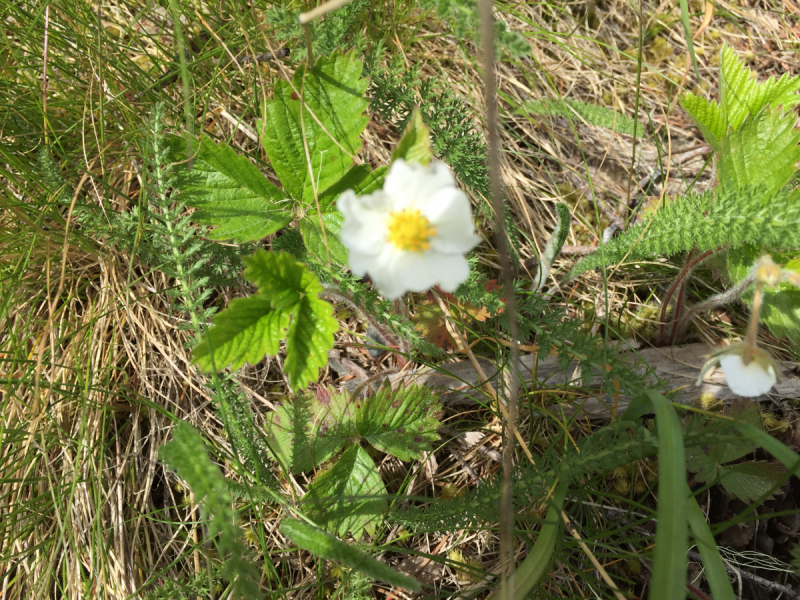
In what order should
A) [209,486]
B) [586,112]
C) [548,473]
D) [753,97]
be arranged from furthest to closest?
[586,112], [753,97], [548,473], [209,486]

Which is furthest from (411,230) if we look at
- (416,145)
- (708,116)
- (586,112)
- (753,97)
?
(586,112)

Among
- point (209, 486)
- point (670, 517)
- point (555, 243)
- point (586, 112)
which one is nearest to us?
point (209, 486)

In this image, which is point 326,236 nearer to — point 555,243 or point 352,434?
point 352,434

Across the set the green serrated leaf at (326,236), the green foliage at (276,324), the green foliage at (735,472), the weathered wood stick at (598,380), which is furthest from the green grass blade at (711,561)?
the green serrated leaf at (326,236)

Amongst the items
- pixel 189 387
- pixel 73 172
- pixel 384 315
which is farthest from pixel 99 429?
pixel 384 315

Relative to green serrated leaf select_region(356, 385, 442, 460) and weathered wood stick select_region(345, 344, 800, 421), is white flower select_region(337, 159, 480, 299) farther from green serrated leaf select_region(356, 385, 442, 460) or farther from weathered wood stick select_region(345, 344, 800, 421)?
weathered wood stick select_region(345, 344, 800, 421)

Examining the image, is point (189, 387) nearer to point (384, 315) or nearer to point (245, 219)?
point (245, 219)

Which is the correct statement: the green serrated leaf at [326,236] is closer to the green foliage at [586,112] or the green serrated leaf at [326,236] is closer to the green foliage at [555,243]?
the green foliage at [555,243]

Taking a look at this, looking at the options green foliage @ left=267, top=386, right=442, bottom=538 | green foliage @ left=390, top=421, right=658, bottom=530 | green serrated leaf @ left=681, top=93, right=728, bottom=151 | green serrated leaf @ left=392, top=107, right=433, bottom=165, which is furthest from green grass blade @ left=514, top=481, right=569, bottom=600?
A: green serrated leaf @ left=681, top=93, right=728, bottom=151
